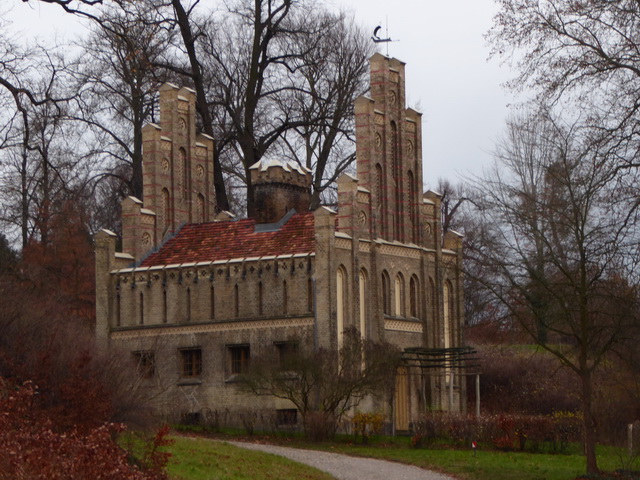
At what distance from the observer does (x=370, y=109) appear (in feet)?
136

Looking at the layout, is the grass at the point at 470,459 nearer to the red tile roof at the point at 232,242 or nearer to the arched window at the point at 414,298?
the arched window at the point at 414,298

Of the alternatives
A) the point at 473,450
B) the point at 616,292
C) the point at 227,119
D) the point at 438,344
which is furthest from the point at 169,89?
Result: the point at 616,292

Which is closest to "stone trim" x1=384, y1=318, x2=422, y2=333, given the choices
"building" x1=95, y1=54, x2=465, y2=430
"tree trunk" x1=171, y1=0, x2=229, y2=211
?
"building" x1=95, y1=54, x2=465, y2=430

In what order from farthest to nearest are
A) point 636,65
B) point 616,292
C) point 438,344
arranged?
point 438,344 → point 616,292 → point 636,65

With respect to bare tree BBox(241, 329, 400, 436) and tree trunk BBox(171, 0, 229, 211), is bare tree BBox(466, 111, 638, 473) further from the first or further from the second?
tree trunk BBox(171, 0, 229, 211)

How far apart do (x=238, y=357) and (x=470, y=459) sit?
1159 centimetres

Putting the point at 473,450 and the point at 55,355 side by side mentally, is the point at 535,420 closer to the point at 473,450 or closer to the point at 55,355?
the point at 473,450

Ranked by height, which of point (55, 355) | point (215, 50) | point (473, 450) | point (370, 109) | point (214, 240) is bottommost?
point (473, 450)

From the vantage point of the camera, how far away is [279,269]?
3947 centimetres

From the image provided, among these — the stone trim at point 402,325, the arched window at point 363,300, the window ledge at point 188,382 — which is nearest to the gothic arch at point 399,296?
the stone trim at point 402,325

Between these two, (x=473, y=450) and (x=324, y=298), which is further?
(x=324, y=298)

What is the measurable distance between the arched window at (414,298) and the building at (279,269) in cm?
4

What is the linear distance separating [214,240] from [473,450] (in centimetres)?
1329

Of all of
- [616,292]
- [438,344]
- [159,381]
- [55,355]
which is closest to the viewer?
[55,355]
